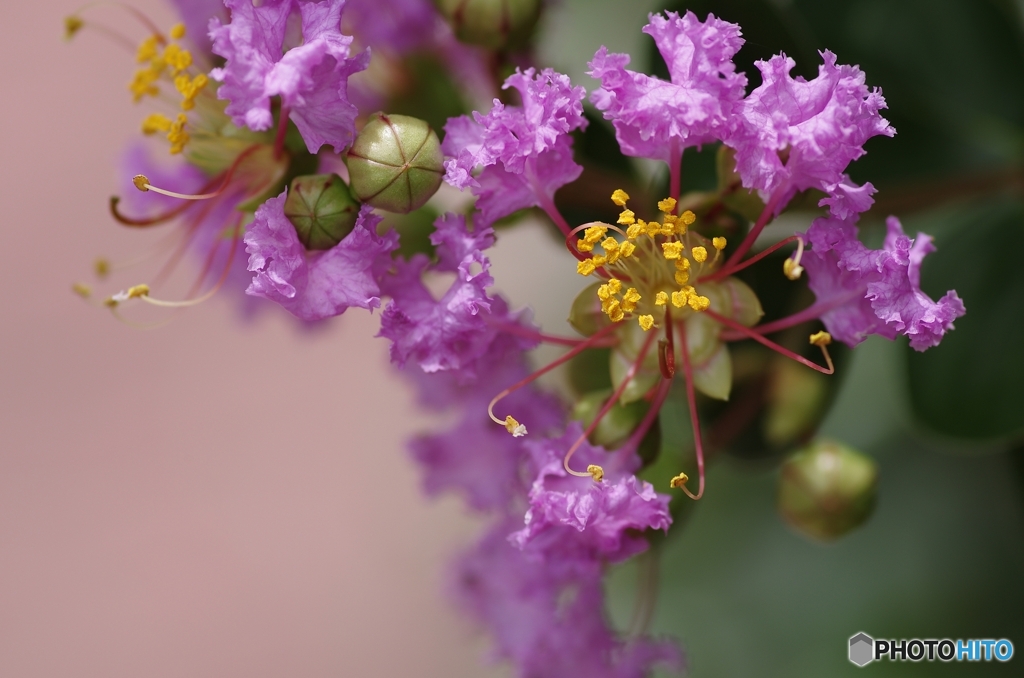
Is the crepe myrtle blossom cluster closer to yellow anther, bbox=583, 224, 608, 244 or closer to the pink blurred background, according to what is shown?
yellow anther, bbox=583, 224, 608, 244

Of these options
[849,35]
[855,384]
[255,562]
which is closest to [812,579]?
[855,384]

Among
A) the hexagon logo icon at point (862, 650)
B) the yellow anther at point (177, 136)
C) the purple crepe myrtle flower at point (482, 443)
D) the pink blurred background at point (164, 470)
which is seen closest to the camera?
the yellow anther at point (177, 136)

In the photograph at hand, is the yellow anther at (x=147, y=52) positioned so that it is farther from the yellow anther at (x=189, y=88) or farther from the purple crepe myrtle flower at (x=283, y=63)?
the purple crepe myrtle flower at (x=283, y=63)

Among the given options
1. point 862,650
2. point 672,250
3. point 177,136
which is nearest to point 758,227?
point 672,250

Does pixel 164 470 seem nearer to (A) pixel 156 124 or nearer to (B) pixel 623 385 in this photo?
(A) pixel 156 124

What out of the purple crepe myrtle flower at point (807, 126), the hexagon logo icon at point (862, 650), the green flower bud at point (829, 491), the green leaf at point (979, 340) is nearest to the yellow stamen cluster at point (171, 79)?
the purple crepe myrtle flower at point (807, 126)

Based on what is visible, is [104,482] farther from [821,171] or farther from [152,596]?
[821,171]

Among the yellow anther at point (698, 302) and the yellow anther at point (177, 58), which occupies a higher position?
the yellow anther at point (177, 58)
